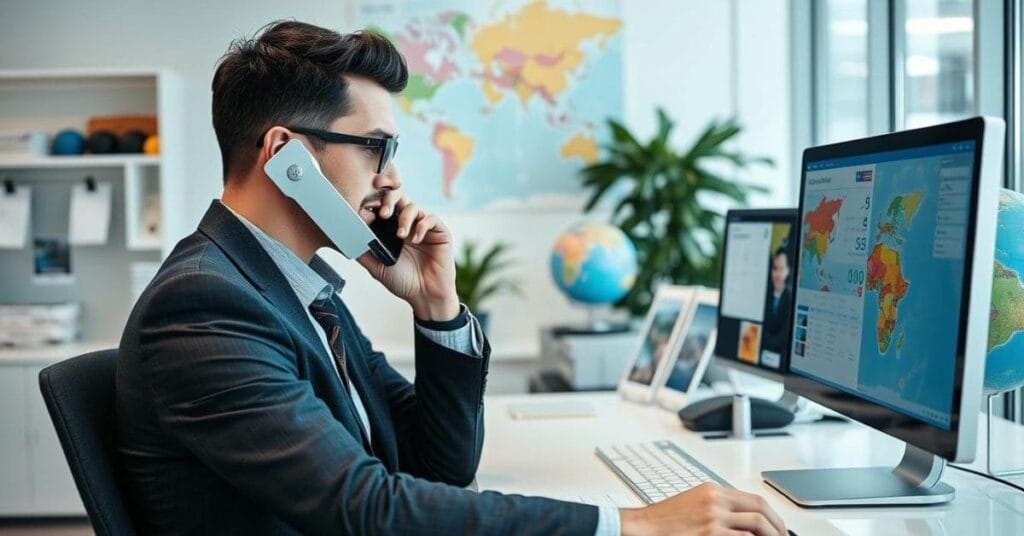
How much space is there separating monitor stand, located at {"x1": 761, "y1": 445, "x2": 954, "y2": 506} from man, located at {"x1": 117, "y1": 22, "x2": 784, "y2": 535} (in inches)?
11.6

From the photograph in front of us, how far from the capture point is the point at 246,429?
1141 millimetres

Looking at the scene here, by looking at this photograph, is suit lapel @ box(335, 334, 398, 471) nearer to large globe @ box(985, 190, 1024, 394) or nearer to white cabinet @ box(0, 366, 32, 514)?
large globe @ box(985, 190, 1024, 394)

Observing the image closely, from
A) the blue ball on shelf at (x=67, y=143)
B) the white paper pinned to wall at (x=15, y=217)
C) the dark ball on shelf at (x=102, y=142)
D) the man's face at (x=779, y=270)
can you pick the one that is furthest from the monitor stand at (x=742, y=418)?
the white paper pinned to wall at (x=15, y=217)

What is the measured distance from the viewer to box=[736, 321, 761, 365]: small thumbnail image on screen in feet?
6.75

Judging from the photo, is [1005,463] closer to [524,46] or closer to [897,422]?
[897,422]

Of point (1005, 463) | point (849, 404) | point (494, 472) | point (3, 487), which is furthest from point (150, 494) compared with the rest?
point (3, 487)

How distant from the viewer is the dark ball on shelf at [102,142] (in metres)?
4.21

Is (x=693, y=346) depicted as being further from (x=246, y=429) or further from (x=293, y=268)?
(x=246, y=429)

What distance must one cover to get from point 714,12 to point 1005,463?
3071 mm

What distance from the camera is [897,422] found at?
1.32 metres

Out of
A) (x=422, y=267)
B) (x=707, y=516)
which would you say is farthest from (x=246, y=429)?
(x=422, y=267)

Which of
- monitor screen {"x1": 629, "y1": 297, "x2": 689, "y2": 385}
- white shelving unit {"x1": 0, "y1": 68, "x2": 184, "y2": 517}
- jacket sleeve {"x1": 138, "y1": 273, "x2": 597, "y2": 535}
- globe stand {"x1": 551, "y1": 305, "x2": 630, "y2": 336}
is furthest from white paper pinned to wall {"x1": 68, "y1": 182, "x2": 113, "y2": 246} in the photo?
jacket sleeve {"x1": 138, "y1": 273, "x2": 597, "y2": 535}

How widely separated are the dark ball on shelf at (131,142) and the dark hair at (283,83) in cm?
292

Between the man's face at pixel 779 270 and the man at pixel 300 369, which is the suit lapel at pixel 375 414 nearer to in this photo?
the man at pixel 300 369
